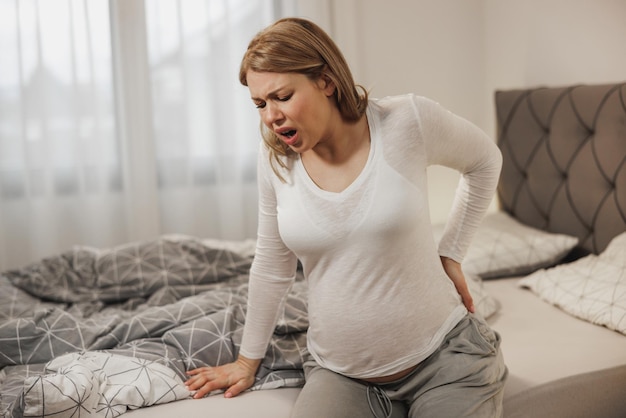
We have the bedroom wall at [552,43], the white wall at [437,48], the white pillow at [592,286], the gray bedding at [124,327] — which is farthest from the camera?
the white wall at [437,48]

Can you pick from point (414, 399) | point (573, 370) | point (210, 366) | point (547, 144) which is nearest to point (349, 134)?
point (414, 399)

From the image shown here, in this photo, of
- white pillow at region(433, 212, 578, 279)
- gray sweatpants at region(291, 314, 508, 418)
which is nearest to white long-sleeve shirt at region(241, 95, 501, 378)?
gray sweatpants at region(291, 314, 508, 418)

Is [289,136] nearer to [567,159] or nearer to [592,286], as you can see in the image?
[592,286]

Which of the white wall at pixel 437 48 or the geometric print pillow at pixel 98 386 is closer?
the geometric print pillow at pixel 98 386

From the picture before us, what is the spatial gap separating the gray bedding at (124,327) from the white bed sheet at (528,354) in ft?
0.19

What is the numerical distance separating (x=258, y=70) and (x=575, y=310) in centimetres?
119

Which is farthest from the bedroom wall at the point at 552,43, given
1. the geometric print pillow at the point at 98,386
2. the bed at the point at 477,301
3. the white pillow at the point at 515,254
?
the geometric print pillow at the point at 98,386

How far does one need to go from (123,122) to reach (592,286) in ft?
6.41

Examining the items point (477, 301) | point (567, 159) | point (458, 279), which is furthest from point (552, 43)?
point (458, 279)

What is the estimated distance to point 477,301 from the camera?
197 centimetres

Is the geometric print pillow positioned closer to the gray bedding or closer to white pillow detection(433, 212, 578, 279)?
the gray bedding

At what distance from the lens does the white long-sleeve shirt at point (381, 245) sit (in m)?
1.32

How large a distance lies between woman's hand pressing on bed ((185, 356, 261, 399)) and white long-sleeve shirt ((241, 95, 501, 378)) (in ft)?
0.69

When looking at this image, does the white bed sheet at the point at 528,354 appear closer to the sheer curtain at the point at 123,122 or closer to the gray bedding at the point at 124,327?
the gray bedding at the point at 124,327
